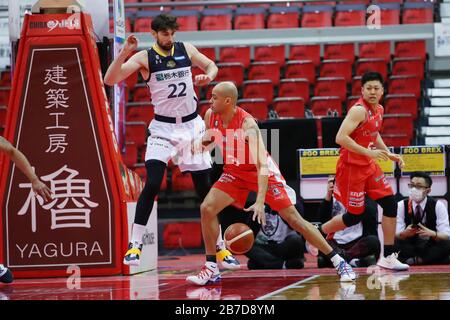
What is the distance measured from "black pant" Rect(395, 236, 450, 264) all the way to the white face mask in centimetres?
49

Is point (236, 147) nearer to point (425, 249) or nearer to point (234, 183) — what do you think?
point (234, 183)

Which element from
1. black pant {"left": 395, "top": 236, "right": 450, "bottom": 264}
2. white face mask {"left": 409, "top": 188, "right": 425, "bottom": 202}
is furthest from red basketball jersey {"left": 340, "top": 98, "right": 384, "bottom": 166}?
→ black pant {"left": 395, "top": 236, "right": 450, "bottom": 264}

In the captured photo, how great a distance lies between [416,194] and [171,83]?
10.6 feet

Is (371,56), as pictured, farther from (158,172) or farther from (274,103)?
(158,172)

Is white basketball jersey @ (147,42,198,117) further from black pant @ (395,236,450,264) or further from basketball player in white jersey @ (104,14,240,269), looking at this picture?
black pant @ (395,236,450,264)

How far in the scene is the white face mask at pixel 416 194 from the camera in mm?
9469

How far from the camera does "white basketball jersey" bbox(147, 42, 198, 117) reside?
25.9 feet

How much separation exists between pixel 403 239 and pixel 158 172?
11.1 feet

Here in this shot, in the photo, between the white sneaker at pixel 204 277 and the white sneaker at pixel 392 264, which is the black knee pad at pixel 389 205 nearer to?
the white sneaker at pixel 392 264

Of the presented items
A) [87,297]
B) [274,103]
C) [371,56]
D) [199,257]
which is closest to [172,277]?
[87,297]

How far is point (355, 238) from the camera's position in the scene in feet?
32.0

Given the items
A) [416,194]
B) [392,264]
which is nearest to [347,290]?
[392,264]

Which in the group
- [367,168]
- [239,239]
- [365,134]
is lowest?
[239,239]
